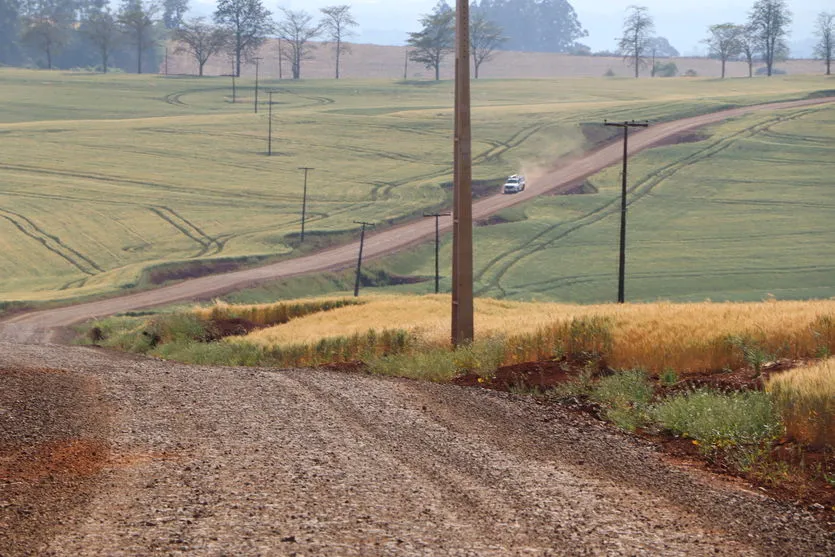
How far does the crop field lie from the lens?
77.3 meters

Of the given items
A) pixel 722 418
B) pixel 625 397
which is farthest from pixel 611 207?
pixel 722 418

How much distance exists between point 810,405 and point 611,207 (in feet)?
303

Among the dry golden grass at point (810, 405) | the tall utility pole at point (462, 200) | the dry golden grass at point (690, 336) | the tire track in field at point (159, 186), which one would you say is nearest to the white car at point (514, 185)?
the tire track in field at point (159, 186)

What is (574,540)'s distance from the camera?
7578mm

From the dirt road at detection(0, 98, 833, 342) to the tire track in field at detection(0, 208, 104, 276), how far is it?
298 inches

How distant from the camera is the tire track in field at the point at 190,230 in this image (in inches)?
3349

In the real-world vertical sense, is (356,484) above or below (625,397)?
above

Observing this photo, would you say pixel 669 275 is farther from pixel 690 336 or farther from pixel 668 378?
pixel 668 378

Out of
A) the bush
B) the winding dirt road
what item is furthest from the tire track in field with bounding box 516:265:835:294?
the bush

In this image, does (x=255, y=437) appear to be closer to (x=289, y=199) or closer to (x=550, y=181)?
(x=289, y=199)

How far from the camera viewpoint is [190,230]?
89.6 meters

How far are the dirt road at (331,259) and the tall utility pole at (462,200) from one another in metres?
37.4

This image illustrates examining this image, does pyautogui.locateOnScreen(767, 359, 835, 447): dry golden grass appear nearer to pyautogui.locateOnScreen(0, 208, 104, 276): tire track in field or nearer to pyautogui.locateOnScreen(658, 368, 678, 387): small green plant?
pyautogui.locateOnScreen(658, 368, 678, 387): small green plant

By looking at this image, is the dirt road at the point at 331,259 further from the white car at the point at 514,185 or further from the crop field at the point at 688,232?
the crop field at the point at 688,232
